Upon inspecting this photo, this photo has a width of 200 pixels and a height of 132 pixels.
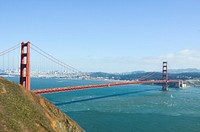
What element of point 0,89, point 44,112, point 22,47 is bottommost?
point 44,112

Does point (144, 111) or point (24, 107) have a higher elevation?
point (24, 107)

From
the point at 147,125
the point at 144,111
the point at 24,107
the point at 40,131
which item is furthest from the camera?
the point at 144,111

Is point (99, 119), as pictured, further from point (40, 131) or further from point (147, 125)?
point (40, 131)

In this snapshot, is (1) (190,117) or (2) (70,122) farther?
(1) (190,117)

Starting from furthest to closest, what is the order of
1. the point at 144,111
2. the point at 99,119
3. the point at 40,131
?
the point at 144,111
the point at 99,119
the point at 40,131

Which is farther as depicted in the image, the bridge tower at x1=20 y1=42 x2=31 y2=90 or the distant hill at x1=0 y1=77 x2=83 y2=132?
the bridge tower at x1=20 y1=42 x2=31 y2=90

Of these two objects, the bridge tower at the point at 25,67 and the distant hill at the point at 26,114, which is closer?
the distant hill at the point at 26,114

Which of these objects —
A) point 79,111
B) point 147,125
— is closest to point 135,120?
point 147,125

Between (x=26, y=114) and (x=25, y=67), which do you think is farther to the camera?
(x=25, y=67)
